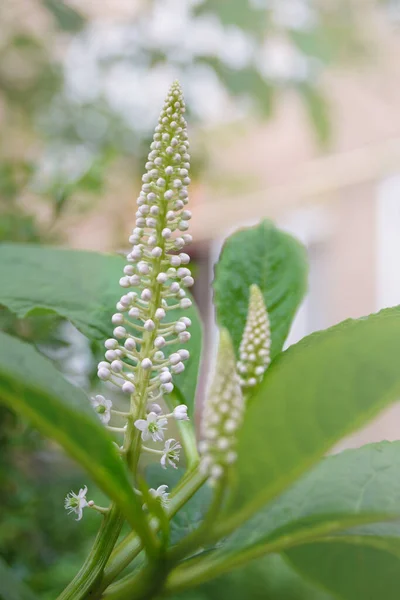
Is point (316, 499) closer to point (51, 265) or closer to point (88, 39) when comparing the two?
point (51, 265)

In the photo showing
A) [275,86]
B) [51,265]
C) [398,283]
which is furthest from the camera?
[398,283]

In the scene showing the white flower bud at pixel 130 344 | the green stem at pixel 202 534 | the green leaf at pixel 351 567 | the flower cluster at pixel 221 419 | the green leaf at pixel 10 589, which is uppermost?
the white flower bud at pixel 130 344

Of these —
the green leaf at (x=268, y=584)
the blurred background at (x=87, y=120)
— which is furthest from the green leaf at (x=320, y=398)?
the green leaf at (x=268, y=584)

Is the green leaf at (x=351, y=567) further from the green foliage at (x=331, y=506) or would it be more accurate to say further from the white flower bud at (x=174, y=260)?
the white flower bud at (x=174, y=260)

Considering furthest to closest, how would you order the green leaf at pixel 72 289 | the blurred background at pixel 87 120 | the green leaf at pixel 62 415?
the blurred background at pixel 87 120 → the green leaf at pixel 72 289 → the green leaf at pixel 62 415

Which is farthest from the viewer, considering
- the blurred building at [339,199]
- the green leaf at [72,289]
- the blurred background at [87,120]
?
the blurred building at [339,199]

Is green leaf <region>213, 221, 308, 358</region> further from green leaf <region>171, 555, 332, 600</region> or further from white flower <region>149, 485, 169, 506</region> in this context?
green leaf <region>171, 555, 332, 600</region>

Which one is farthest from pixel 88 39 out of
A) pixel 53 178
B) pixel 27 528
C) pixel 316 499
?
pixel 316 499

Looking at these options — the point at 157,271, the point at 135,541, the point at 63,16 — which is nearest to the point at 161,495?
the point at 135,541
